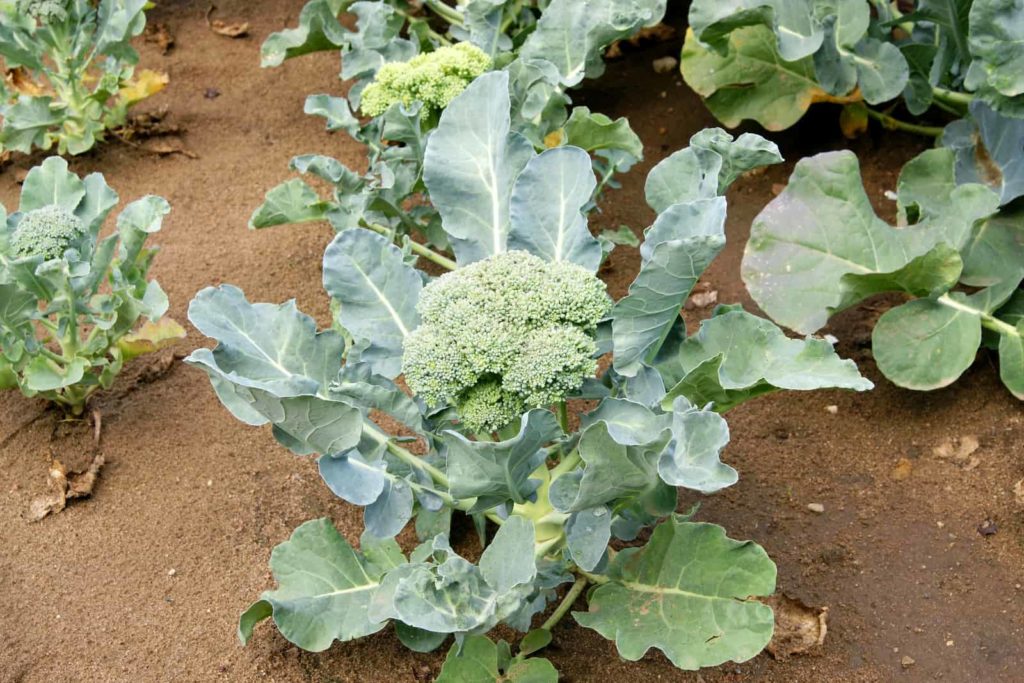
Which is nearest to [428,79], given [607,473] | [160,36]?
[607,473]

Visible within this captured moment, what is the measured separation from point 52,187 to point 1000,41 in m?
2.41

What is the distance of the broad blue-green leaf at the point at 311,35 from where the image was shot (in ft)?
11.6

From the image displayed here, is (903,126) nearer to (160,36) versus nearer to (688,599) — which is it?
(688,599)

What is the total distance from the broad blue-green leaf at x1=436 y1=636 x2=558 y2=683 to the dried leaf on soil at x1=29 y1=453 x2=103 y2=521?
1.06 metres

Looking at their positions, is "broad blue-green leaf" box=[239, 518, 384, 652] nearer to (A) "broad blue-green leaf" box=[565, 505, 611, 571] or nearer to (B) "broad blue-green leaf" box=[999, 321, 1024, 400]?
(A) "broad blue-green leaf" box=[565, 505, 611, 571]

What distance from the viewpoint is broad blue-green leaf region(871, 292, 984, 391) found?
2.73 metres

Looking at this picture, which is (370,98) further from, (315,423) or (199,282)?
(315,423)

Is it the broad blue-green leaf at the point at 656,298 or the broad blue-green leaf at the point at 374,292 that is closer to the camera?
the broad blue-green leaf at the point at 656,298

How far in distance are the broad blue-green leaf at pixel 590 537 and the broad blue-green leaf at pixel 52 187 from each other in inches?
60.1

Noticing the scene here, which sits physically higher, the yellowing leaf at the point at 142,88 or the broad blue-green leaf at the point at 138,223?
the broad blue-green leaf at the point at 138,223

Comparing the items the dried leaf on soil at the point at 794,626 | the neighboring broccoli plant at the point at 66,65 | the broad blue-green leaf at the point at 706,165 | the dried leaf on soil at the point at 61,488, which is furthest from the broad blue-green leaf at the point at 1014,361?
the neighboring broccoli plant at the point at 66,65

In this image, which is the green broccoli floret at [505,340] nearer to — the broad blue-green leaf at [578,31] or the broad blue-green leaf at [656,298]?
the broad blue-green leaf at [656,298]

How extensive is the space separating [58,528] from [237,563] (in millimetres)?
457

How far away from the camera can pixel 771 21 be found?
9.92ft
